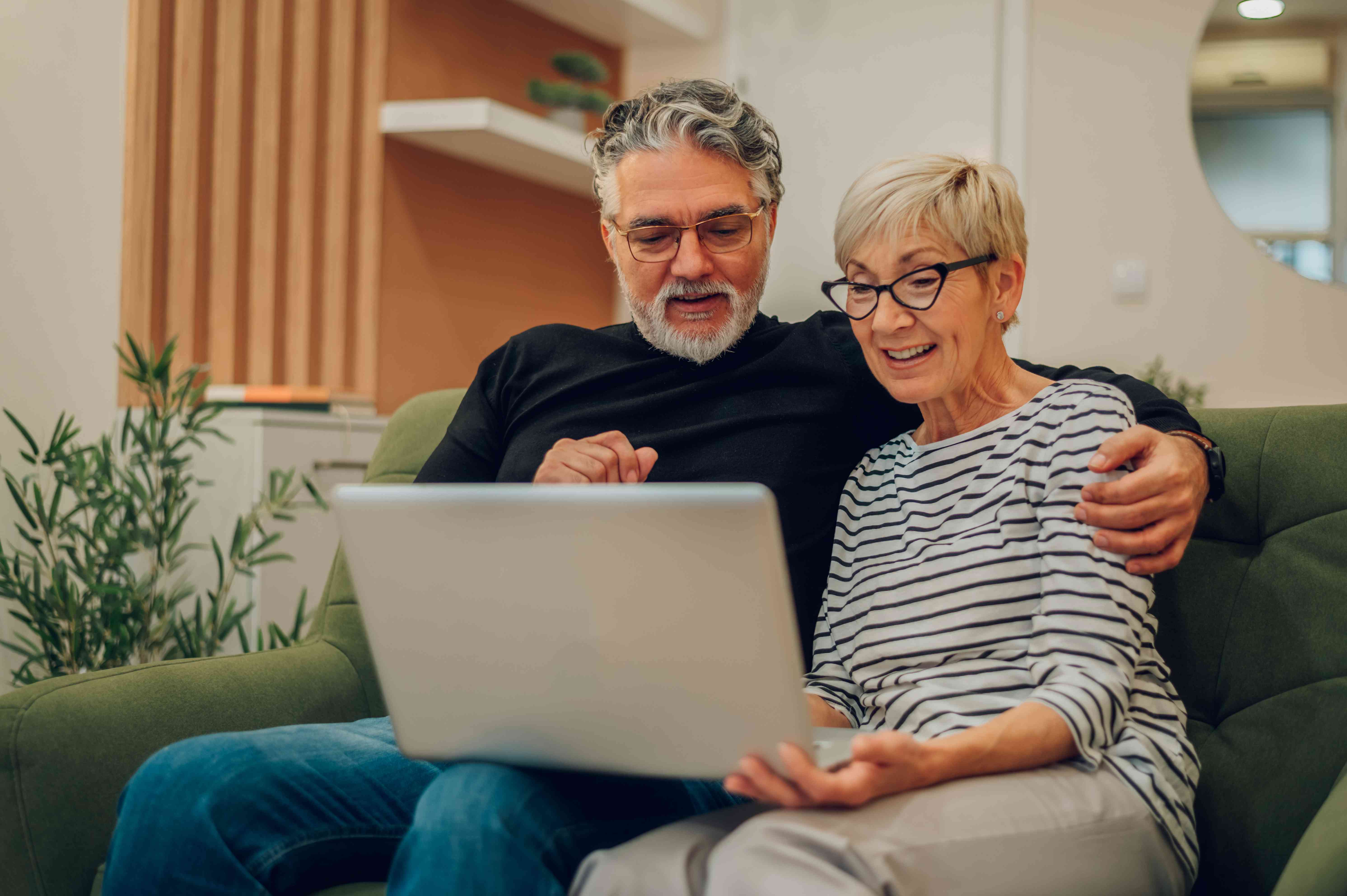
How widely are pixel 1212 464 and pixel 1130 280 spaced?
2175 mm

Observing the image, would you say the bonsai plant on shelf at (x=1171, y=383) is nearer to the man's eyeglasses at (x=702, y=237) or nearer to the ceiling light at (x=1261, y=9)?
the ceiling light at (x=1261, y=9)

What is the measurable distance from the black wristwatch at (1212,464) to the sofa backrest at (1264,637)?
115mm

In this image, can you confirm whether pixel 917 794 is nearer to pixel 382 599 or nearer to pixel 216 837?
pixel 382 599

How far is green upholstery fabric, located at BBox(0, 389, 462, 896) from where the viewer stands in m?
1.12

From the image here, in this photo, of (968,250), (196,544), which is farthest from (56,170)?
(968,250)

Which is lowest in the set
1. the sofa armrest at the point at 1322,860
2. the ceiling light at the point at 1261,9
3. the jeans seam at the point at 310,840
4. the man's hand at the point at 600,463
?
the jeans seam at the point at 310,840

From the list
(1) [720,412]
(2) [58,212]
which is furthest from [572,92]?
(1) [720,412]

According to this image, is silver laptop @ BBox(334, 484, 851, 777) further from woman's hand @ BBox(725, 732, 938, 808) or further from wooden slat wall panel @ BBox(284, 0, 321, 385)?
wooden slat wall panel @ BBox(284, 0, 321, 385)

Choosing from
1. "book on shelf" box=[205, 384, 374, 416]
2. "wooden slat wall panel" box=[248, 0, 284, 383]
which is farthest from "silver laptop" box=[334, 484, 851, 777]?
"wooden slat wall panel" box=[248, 0, 284, 383]

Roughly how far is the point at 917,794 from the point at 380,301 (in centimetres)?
262

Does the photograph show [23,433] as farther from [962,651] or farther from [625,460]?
[962,651]

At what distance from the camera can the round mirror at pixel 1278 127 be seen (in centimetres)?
304

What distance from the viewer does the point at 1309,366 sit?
300 cm

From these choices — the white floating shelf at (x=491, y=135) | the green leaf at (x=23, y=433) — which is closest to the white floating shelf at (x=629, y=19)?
the white floating shelf at (x=491, y=135)
